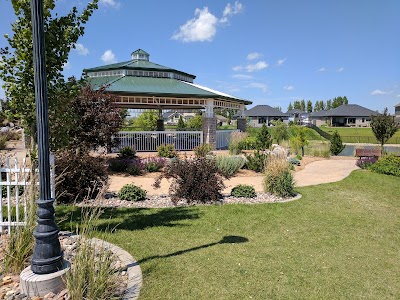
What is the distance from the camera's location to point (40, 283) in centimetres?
308

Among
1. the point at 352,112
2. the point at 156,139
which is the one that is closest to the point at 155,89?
the point at 156,139

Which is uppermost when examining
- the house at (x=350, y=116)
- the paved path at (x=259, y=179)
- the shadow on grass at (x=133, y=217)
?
the house at (x=350, y=116)

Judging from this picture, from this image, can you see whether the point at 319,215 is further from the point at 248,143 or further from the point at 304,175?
the point at 248,143

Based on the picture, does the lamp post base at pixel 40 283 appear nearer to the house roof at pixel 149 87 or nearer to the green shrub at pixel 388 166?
the green shrub at pixel 388 166

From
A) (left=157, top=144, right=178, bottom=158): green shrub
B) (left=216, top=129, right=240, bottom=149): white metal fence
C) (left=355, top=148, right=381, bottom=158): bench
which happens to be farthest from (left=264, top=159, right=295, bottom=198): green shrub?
(left=216, top=129, right=240, bottom=149): white metal fence

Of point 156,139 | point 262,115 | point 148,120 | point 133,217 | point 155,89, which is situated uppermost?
point 262,115

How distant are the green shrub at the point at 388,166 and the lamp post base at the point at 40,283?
13.2m

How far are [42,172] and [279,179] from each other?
6595 mm

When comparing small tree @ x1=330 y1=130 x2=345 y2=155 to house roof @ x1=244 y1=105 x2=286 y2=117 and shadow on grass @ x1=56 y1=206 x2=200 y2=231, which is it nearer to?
shadow on grass @ x1=56 y1=206 x2=200 y2=231

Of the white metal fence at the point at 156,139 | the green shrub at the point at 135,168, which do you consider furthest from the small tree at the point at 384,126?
the green shrub at the point at 135,168

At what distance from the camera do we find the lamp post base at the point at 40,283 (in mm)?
3084

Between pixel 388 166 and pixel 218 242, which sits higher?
pixel 388 166

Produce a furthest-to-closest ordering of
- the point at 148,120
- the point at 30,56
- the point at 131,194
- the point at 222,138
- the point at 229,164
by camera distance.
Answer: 1. the point at 148,120
2. the point at 222,138
3. the point at 229,164
4. the point at 131,194
5. the point at 30,56

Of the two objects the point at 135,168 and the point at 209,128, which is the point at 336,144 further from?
the point at 135,168
